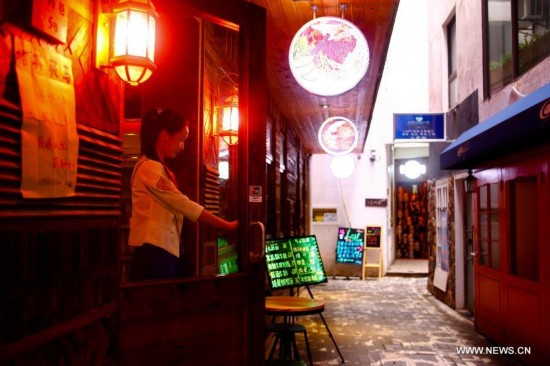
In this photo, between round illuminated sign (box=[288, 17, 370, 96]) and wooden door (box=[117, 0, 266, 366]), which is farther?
round illuminated sign (box=[288, 17, 370, 96])

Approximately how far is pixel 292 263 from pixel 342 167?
35.1 ft

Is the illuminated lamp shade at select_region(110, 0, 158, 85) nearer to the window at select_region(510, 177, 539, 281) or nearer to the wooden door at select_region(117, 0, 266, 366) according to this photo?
the wooden door at select_region(117, 0, 266, 366)

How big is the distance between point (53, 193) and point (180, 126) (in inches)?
61.5

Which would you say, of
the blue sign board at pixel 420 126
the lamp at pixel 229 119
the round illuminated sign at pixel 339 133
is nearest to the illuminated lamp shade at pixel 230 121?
the lamp at pixel 229 119

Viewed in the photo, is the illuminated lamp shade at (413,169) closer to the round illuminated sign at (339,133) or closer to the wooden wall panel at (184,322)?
the round illuminated sign at (339,133)

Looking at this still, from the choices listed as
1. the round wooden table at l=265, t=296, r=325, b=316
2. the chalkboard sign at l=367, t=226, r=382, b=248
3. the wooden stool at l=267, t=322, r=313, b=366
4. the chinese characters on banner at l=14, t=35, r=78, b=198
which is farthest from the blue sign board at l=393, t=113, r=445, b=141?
the chinese characters on banner at l=14, t=35, r=78, b=198

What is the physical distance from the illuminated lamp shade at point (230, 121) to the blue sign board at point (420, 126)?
6420mm

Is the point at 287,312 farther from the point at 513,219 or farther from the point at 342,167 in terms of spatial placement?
the point at 342,167

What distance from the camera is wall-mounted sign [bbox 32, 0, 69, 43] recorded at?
8.90ft

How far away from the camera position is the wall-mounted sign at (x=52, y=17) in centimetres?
271

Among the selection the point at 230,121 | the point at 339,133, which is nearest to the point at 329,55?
the point at 230,121

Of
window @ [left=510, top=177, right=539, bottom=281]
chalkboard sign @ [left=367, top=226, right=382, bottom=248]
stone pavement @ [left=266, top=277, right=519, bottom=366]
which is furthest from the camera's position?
chalkboard sign @ [left=367, top=226, right=382, bottom=248]
